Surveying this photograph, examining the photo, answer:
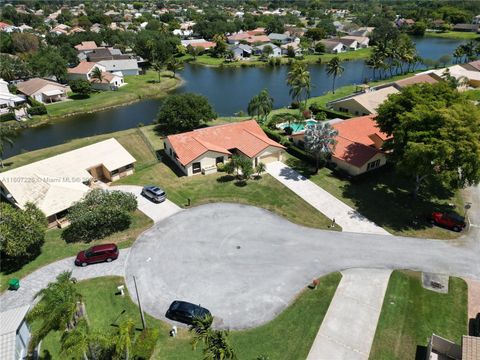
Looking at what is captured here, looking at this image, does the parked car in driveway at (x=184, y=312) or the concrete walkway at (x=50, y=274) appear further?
the concrete walkway at (x=50, y=274)

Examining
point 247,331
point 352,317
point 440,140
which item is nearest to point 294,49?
point 440,140

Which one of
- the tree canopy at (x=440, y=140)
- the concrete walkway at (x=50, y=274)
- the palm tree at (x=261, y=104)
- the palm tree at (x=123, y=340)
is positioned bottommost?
the concrete walkway at (x=50, y=274)

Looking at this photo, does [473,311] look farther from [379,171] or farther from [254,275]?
[379,171]

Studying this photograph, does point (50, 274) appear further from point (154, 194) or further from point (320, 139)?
point (320, 139)

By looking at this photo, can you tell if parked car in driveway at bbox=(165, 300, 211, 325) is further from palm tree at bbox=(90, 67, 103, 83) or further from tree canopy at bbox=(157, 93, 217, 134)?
palm tree at bbox=(90, 67, 103, 83)

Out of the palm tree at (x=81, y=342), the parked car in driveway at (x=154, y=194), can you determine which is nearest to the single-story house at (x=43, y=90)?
the parked car in driveway at (x=154, y=194)

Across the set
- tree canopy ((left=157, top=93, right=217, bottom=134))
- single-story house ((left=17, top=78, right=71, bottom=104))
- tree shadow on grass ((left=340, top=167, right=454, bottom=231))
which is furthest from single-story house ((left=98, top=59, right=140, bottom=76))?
tree shadow on grass ((left=340, top=167, right=454, bottom=231))

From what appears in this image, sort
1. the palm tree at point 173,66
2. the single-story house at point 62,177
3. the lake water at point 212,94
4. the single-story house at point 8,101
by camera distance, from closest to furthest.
Result: the single-story house at point 62,177, the lake water at point 212,94, the single-story house at point 8,101, the palm tree at point 173,66

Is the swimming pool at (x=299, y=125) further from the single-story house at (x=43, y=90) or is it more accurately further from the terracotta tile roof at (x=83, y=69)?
the terracotta tile roof at (x=83, y=69)
